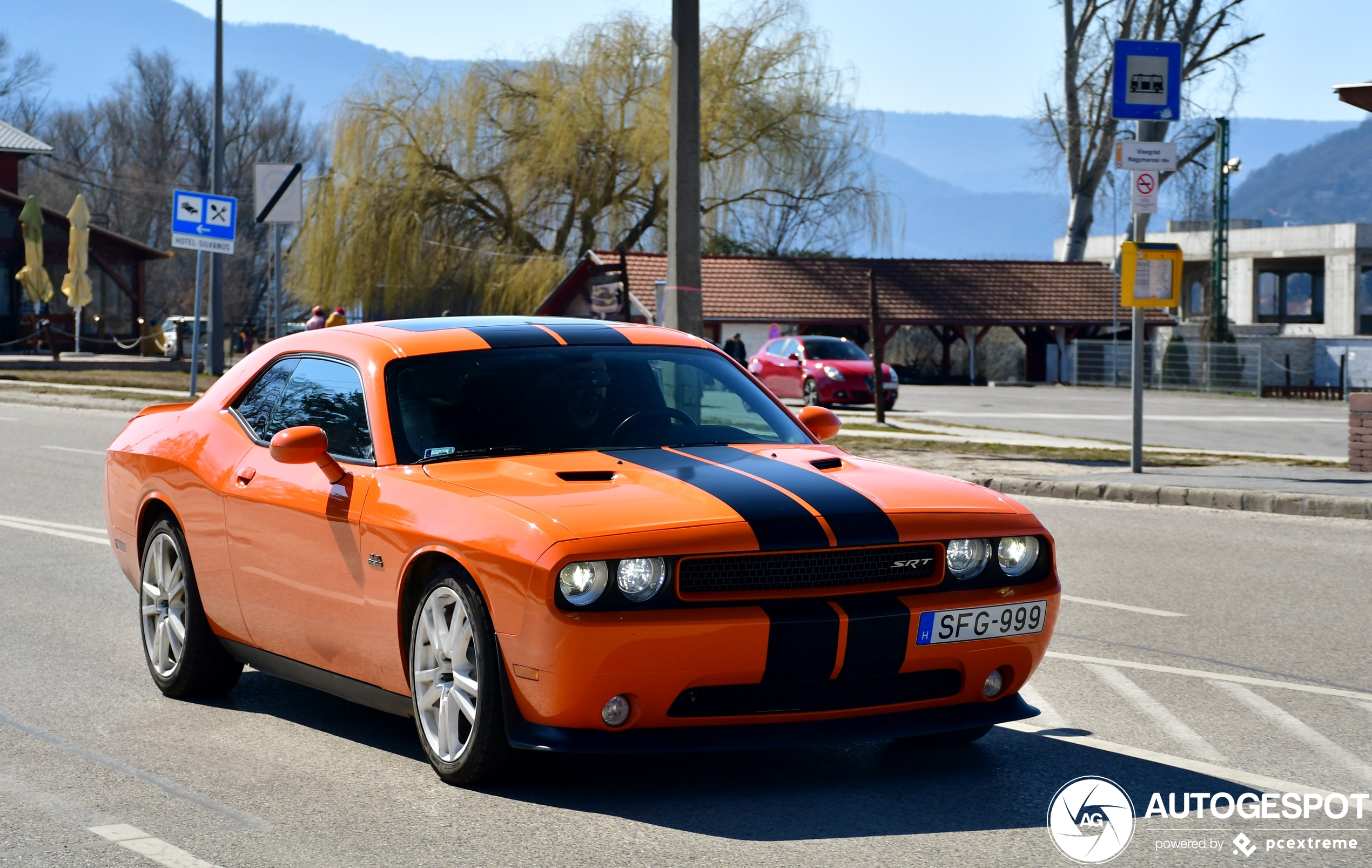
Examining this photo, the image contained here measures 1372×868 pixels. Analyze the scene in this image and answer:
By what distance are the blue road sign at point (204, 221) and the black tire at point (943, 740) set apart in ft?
75.9

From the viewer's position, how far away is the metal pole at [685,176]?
50.9 ft

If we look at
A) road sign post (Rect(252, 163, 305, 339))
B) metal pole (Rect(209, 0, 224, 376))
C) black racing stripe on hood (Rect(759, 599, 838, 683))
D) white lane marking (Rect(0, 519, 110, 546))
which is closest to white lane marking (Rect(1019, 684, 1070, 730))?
black racing stripe on hood (Rect(759, 599, 838, 683))

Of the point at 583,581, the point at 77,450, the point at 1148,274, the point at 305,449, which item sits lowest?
the point at 77,450

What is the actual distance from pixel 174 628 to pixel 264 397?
101cm

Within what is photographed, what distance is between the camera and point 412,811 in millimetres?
4660

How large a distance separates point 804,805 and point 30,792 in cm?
240

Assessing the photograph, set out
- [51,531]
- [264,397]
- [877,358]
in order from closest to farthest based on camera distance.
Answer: [264,397] < [51,531] < [877,358]

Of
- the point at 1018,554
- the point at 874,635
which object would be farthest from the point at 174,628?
the point at 1018,554

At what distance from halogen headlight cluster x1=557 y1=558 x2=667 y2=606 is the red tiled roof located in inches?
1772

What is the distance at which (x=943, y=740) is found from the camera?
5.49m

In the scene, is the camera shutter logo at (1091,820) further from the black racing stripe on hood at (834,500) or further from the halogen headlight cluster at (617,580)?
the halogen headlight cluster at (617,580)

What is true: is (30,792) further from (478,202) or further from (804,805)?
(478,202)

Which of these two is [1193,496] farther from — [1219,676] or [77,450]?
[77,450]

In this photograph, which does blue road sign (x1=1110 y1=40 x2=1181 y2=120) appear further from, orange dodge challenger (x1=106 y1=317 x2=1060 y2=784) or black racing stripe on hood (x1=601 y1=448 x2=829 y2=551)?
black racing stripe on hood (x1=601 y1=448 x2=829 y2=551)
